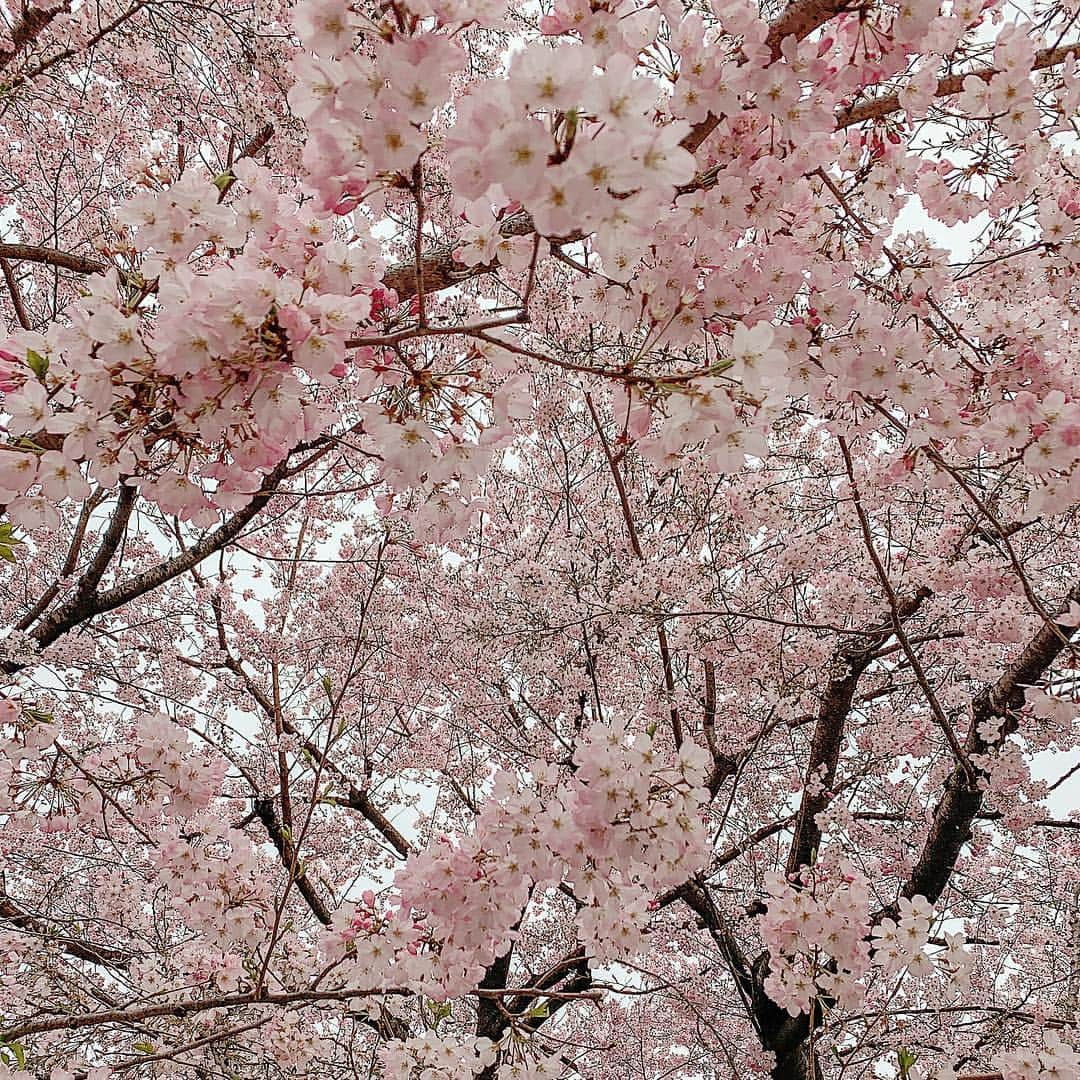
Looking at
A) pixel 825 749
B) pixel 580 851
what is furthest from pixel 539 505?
pixel 580 851

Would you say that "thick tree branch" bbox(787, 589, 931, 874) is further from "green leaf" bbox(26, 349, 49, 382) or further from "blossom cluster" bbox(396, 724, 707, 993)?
"green leaf" bbox(26, 349, 49, 382)

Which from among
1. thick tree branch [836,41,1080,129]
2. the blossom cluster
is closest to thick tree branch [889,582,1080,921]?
the blossom cluster

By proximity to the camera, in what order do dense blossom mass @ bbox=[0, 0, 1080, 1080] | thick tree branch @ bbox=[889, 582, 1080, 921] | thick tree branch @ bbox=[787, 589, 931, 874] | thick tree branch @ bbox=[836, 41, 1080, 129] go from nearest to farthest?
dense blossom mass @ bbox=[0, 0, 1080, 1080]
thick tree branch @ bbox=[836, 41, 1080, 129]
thick tree branch @ bbox=[889, 582, 1080, 921]
thick tree branch @ bbox=[787, 589, 931, 874]

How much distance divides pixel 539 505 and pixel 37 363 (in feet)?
21.0

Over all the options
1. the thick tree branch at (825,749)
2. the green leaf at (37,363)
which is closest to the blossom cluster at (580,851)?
the green leaf at (37,363)

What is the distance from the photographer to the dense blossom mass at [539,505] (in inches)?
47.4

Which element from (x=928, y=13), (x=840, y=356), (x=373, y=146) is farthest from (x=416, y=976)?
(x=928, y=13)

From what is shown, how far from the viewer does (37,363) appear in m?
1.25

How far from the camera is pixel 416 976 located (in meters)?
2.58

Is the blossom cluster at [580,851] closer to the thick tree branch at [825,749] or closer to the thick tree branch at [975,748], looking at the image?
the thick tree branch at [975,748]

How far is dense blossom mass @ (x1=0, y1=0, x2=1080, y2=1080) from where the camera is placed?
3.95 feet

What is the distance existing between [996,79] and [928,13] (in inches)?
21.4

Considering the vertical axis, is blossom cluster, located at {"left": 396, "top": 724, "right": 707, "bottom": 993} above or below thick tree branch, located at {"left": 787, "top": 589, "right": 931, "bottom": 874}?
below

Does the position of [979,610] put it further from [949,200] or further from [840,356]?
[840,356]
